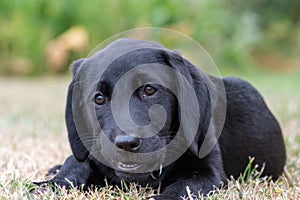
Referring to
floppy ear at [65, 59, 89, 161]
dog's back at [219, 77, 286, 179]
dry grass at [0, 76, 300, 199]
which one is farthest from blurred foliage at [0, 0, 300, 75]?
floppy ear at [65, 59, 89, 161]

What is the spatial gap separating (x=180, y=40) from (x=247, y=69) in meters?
3.96

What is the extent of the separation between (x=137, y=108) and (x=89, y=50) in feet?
31.9

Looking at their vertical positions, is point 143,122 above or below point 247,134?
above

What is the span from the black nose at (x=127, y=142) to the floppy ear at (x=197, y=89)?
1.32 feet

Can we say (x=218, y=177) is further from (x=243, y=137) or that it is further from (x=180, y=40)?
(x=180, y=40)

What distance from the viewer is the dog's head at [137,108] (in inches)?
118

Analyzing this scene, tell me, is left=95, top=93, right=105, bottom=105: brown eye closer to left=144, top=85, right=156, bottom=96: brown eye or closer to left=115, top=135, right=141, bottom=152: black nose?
left=144, top=85, right=156, bottom=96: brown eye

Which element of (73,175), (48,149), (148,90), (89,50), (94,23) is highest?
(148,90)

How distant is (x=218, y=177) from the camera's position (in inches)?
127

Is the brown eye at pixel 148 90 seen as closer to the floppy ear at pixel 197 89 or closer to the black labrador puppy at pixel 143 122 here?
the black labrador puppy at pixel 143 122

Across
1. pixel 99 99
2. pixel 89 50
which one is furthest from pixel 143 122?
pixel 89 50

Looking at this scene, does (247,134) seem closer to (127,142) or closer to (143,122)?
(143,122)

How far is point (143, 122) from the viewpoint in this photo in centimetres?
300

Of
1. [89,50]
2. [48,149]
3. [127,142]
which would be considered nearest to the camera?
[127,142]
